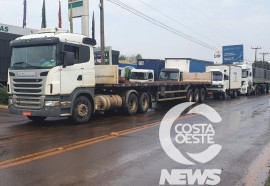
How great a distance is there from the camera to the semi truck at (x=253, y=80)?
33.8m

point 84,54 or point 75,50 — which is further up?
point 75,50

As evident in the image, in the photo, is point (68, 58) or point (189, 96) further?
point (189, 96)

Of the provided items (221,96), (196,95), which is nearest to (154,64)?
(221,96)

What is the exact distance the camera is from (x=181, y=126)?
11641 millimetres

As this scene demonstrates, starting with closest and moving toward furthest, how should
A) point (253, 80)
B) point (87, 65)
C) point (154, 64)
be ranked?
point (87, 65) < point (154, 64) < point (253, 80)

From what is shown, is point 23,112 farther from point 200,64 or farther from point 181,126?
point 200,64

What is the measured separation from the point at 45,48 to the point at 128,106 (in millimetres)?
4873

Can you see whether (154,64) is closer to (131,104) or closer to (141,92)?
(141,92)

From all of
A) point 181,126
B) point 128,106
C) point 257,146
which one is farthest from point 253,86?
point 257,146

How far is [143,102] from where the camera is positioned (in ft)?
54.2

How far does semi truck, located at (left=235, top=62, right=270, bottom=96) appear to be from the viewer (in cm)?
3384

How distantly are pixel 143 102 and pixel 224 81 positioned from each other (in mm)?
13137

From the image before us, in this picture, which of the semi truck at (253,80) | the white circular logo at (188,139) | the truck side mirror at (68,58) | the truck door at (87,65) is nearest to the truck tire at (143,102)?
the white circular logo at (188,139)

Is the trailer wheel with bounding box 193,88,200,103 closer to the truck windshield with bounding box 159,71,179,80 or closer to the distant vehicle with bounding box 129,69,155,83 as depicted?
the truck windshield with bounding box 159,71,179,80
